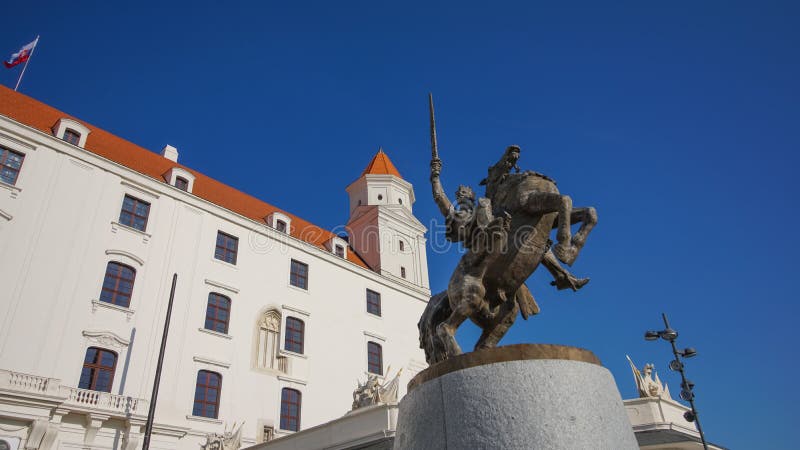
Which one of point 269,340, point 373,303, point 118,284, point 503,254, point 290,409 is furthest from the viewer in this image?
point 373,303

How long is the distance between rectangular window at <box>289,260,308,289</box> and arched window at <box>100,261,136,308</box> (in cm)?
869

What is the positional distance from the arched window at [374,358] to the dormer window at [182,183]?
13.8 metres

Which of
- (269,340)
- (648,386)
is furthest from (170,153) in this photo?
(648,386)

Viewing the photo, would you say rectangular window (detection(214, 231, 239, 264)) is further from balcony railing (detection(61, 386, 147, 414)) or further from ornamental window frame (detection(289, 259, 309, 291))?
balcony railing (detection(61, 386, 147, 414))

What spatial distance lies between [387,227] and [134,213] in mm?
17955

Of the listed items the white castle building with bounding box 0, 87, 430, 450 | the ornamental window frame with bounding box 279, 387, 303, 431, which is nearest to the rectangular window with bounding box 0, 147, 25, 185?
the white castle building with bounding box 0, 87, 430, 450

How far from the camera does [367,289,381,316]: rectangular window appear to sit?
32.6 metres

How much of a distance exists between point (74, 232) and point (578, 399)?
23.1 meters

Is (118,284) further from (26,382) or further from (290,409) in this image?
(290,409)

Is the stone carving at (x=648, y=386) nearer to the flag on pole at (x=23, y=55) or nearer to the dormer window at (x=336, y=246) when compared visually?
the dormer window at (x=336, y=246)

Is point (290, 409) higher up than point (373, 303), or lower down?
lower down

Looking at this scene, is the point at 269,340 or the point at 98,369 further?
the point at 269,340

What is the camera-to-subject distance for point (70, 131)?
77.7ft

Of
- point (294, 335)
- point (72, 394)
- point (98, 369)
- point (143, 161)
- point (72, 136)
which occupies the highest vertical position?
point (143, 161)
